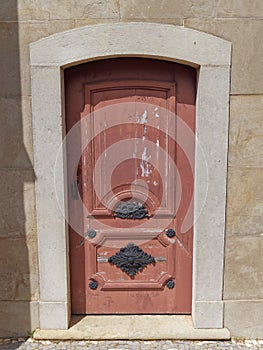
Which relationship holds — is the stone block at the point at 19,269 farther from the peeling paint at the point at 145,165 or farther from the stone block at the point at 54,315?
the peeling paint at the point at 145,165

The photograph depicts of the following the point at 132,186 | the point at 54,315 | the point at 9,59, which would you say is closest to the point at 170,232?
the point at 132,186

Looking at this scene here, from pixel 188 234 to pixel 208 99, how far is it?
1.24m

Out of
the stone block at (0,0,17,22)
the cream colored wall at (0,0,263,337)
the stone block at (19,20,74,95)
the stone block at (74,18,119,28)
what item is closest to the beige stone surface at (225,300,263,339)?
the cream colored wall at (0,0,263,337)

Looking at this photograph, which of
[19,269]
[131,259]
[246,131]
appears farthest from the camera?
[131,259]

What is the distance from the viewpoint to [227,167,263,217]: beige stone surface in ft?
11.3

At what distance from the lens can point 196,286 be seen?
363cm

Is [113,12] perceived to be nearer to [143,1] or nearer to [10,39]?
[143,1]

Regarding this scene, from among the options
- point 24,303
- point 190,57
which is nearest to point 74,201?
point 24,303

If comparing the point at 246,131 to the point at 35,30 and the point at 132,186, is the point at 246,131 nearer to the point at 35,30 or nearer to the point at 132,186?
the point at 132,186

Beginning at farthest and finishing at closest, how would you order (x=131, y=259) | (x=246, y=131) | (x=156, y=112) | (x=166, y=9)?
1. (x=131, y=259)
2. (x=156, y=112)
3. (x=246, y=131)
4. (x=166, y=9)

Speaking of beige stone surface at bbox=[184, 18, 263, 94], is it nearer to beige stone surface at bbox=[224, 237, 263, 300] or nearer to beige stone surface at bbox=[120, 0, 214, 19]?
beige stone surface at bbox=[120, 0, 214, 19]

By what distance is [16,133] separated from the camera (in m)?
3.42

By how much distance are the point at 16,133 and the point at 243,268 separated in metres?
2.34

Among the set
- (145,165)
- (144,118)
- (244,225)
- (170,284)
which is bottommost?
(170,284)
